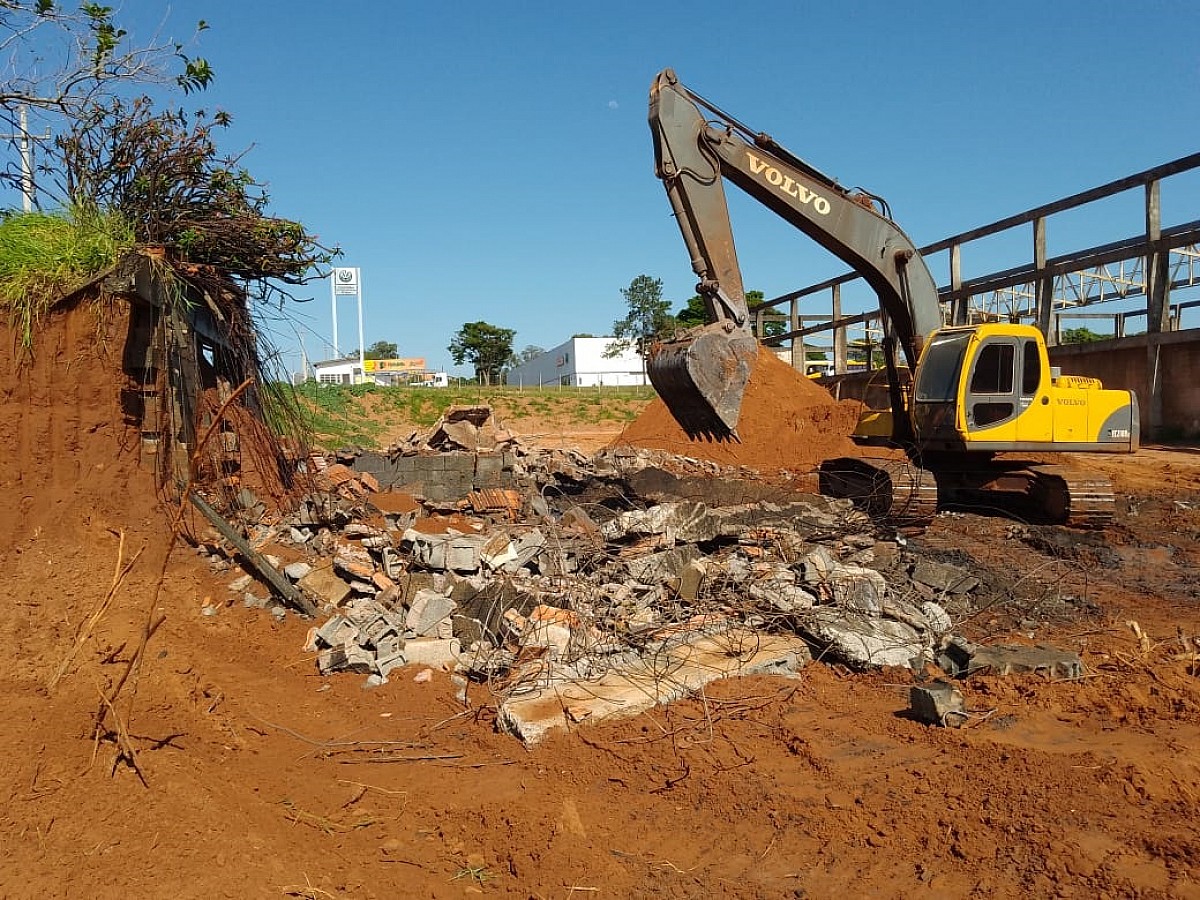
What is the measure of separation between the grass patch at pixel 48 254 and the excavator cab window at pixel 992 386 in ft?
26.8

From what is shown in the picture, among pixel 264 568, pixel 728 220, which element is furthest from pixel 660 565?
pixel 728 220

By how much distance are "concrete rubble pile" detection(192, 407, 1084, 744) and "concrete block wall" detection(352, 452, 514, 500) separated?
0.36 ft

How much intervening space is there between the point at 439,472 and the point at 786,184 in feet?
19.5

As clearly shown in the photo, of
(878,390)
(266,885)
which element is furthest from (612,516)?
(878,390)

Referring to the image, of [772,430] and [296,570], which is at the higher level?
[772,430]

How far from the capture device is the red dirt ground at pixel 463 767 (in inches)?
141

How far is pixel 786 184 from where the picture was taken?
37.9ft

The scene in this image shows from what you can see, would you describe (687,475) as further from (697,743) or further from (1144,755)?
(1144,755)

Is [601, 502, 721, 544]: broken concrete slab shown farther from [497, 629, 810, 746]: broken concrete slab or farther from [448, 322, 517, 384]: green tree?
[448, 322, 517, 384]: green tree

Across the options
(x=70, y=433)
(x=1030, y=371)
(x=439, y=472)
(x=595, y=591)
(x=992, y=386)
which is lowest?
(x=595, y=591)

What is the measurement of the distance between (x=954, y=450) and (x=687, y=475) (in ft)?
10.6

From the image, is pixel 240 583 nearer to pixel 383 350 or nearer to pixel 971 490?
pixel 971 490

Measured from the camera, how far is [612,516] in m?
9.16

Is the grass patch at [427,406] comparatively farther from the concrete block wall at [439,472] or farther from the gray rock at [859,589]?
the gray rock at [859,589]
